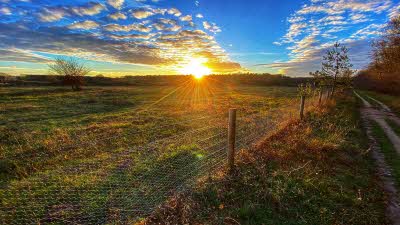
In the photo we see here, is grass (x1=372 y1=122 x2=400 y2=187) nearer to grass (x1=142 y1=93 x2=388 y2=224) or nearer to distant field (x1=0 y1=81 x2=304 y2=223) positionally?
grass (x1=142 y1=93 x2=388 y2=224)

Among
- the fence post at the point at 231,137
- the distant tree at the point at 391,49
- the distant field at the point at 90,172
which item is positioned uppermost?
the distant tree at the point at 391,49

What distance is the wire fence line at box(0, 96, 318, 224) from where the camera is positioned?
5.06 metres

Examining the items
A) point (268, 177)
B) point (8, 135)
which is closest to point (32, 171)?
point (8, 135)

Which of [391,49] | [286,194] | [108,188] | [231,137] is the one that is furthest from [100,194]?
[391,49]

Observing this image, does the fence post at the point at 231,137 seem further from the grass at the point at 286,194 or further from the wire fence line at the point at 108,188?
the wire fence line at the point at 108,188

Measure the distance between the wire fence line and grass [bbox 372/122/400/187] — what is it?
4.67 meters

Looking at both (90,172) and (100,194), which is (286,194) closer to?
(100,194)

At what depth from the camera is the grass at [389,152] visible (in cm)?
805

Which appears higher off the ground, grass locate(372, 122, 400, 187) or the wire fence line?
the wire fence line

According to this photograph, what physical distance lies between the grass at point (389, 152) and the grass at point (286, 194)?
2.46 ft

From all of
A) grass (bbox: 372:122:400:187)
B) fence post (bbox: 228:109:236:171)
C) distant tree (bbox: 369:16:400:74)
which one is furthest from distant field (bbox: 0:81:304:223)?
distant tree (bbox: 369:16:400:74)

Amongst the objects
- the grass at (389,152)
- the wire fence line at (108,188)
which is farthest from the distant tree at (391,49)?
the wire fence line at (108,188)

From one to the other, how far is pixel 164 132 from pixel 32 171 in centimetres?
652

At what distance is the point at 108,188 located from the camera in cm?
629
